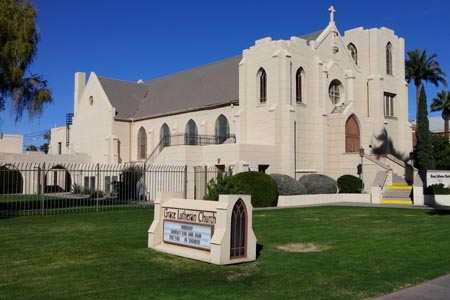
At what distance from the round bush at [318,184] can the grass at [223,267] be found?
55.6 ft

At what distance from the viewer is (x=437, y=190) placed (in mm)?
29406

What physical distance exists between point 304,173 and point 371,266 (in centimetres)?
2632

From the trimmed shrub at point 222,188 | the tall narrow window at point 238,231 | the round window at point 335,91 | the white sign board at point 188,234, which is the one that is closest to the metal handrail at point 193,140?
the round window at point 335,91

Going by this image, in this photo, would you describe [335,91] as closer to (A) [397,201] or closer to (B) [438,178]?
(A) [397,201]

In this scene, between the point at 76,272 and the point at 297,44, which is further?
the point at 297,44

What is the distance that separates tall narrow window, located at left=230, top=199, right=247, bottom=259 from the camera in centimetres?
1017

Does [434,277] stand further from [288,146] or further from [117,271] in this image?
[288,146]

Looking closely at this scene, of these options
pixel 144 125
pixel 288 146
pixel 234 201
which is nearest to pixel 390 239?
pixel 234 201

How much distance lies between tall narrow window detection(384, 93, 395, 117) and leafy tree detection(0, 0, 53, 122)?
30890 mm

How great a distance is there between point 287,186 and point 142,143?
2276cm

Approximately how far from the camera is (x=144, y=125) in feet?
160

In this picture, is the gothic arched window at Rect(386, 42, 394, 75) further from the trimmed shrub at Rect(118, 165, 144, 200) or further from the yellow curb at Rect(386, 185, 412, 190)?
the trimmed shrub at Rect(118, 165, 144, 200)

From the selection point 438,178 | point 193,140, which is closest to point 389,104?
point 438,178

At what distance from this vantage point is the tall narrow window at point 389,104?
1711 inches
